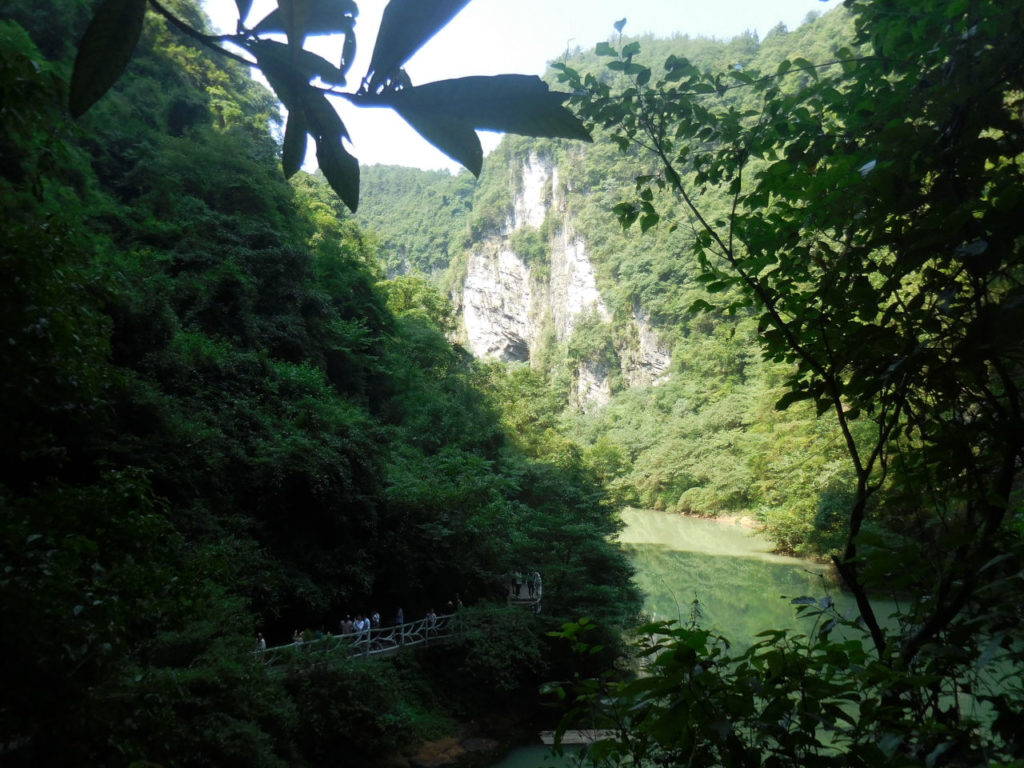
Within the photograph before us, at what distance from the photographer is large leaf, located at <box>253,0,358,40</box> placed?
496mm

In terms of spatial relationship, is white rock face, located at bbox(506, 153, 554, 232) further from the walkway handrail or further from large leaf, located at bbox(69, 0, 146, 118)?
large leaf, located at bbox(69, 0, 146, 118)

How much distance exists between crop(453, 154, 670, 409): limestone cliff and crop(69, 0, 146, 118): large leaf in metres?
42.1

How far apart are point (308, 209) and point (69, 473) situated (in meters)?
12.8

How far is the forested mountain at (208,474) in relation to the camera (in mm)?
2611

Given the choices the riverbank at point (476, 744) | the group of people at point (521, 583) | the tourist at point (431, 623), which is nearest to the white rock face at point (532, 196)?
the group of people at point (521, 583)

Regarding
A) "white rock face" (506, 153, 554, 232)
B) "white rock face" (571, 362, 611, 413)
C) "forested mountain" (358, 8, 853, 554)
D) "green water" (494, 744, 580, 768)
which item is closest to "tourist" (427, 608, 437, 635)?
"green water" (494, 744, 580, 768)

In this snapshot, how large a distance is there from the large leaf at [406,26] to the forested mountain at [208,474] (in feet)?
3.61

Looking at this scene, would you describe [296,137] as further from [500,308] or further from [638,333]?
[500,308]

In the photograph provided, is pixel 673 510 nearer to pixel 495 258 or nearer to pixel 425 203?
pixel 495 258

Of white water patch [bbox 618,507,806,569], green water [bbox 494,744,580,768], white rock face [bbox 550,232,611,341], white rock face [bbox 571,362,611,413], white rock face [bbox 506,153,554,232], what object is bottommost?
green water [bbox 494,744,580,768]

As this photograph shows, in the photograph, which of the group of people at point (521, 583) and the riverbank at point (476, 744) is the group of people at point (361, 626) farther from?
the riverbank at point (476, 744)

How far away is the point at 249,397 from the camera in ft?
27.1

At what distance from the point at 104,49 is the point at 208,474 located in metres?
6.87

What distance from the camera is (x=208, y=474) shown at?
21.5 ft
